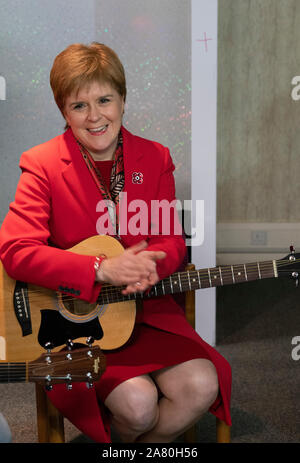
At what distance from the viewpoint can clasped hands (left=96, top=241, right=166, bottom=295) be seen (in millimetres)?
1414

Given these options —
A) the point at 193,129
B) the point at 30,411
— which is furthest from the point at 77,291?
the point at 193,129

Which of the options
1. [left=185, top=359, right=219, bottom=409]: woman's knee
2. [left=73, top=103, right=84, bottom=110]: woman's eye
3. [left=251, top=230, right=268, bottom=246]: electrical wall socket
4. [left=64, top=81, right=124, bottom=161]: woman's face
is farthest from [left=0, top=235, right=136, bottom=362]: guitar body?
[left=251, top=230, right=268, bottom=246]: electrical wall socket

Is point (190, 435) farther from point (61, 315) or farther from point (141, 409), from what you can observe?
point (61, 315)

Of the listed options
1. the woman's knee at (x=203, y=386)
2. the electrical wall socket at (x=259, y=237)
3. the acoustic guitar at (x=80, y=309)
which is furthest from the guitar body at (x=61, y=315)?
the electrical wall socket at (x=259, y=237)

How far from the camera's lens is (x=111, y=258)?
1.50 m

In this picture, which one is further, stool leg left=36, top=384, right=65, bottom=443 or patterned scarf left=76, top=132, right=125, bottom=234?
patterned scarf left=76, top=132, right=125, bottom=234

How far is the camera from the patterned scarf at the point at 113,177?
1.62 m

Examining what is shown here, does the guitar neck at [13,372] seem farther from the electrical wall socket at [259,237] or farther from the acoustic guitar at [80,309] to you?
the electrical wall socket at [259,237]

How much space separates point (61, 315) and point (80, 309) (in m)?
0.06

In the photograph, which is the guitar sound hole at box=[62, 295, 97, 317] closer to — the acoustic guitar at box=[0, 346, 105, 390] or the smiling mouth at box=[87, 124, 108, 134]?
the acoustic guitar at box=[0, 346, 105, 390]

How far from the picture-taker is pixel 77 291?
4.76ft

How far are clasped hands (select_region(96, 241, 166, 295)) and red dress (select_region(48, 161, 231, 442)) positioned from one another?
0.16 m

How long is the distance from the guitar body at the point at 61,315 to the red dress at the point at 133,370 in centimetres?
4

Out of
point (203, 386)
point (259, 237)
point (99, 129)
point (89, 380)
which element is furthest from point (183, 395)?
point (259, 237)
